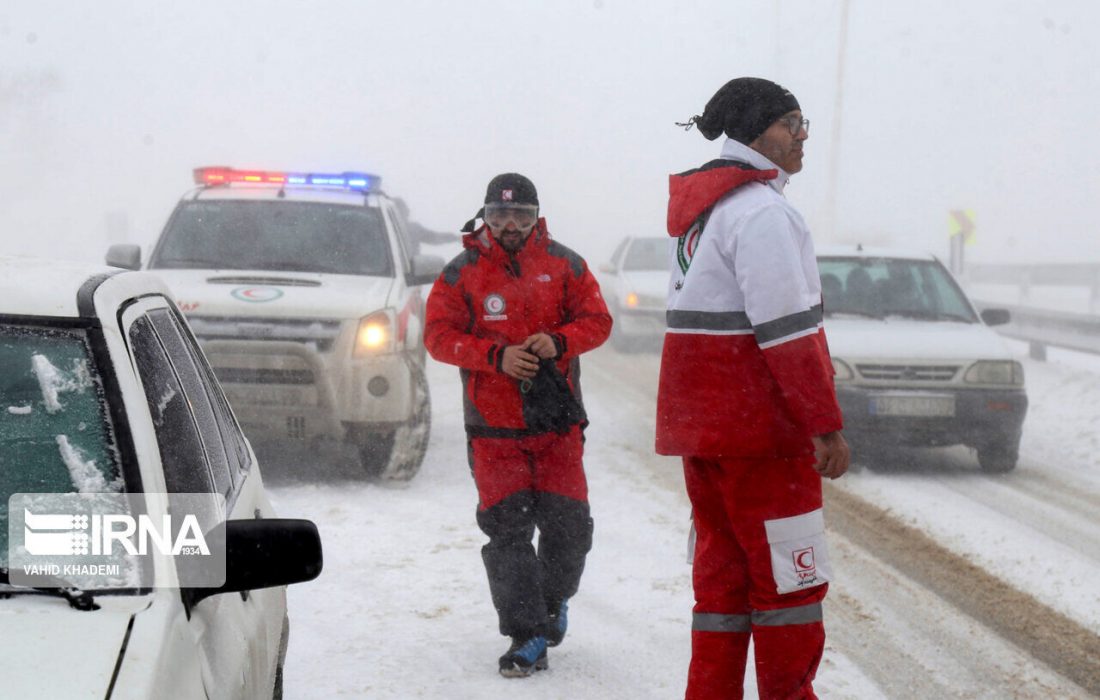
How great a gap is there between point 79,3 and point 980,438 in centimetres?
5180

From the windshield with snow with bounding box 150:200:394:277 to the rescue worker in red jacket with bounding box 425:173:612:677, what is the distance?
4.08 meters

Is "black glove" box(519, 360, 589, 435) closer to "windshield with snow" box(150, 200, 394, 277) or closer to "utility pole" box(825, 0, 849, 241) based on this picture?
"windshield with snow" box(150, 200, 394, 277)

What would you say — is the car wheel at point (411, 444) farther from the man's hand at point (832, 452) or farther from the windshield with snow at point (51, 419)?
the windshield with snow at point (51, 419)

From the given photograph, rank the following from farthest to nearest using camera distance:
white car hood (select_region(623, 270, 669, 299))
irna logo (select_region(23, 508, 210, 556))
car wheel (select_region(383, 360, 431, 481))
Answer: white car hood (select_region(623, 270, 669, 299)) → car wheel (select_region(383, 360, 431, 481)) → irna logo (select_region(23, 508, 210, 556))

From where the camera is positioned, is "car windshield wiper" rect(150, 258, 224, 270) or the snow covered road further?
"car windshield wiper" rect(150, 258, 224, 270)

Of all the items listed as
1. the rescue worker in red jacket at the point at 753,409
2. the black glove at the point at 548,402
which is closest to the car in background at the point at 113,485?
the rescue worker in red jacket at the point at 753,409

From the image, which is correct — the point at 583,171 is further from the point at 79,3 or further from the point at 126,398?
the point at 126,398

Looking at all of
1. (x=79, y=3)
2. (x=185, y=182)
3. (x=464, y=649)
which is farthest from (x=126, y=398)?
(x=79, y=3)

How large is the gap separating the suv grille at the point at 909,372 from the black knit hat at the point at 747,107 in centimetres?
554

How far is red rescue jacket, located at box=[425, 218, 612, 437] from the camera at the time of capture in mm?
4859

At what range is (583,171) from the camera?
6294 centimetres

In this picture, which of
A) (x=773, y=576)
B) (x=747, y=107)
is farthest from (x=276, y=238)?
(x=773, y=576)

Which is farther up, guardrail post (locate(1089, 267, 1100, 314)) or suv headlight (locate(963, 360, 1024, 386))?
suv headlight (locate(963, 360, 1024, 386))

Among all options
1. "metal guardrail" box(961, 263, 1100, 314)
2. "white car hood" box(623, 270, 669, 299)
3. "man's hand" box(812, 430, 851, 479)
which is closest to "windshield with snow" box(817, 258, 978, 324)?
"man's hand" box(812, 430, 851, 479)
